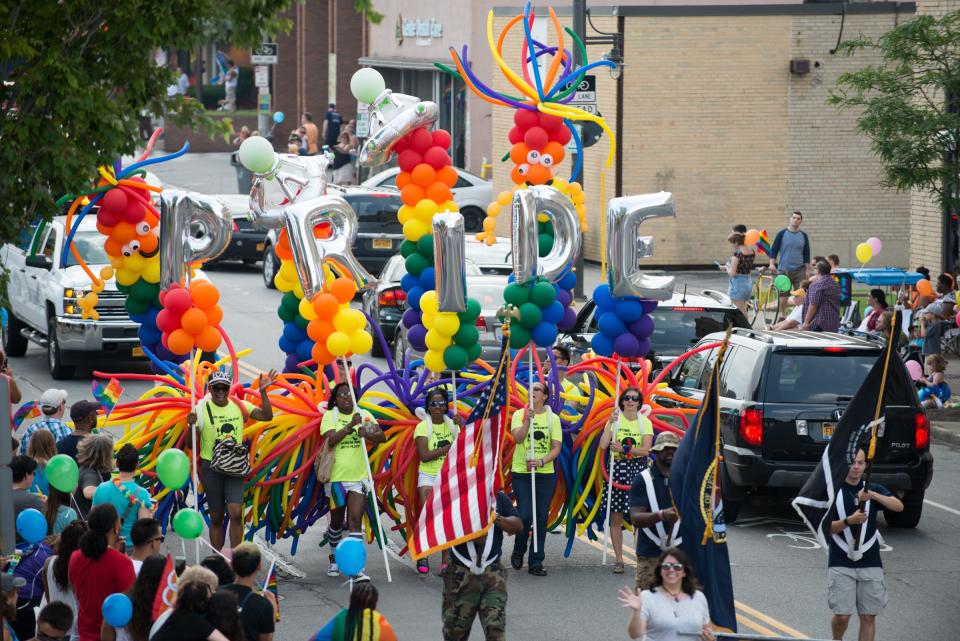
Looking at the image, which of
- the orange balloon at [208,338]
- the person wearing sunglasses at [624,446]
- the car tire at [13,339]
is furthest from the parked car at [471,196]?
the person wearing sunglasses at [624,446]

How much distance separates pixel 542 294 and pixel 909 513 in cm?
409

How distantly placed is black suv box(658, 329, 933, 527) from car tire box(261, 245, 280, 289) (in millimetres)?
15913

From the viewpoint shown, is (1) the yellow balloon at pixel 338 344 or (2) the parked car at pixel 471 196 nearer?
(1) the yellow balloon at pixel 338 344

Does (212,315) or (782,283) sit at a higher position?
(212,315)

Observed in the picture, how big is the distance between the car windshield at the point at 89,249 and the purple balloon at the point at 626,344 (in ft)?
33.2

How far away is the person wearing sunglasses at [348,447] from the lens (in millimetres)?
12148

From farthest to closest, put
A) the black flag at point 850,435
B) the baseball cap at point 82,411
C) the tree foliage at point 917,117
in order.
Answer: the tree foliage at point 917,117 < the baseball cap at point 82,411 < the black flag at point 850,435

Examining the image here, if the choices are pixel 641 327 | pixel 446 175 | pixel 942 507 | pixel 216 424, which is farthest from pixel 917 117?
pixel 216 424

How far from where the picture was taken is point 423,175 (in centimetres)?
1322

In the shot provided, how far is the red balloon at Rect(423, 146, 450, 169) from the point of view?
43.5ft

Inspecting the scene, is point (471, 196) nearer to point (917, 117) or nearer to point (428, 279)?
point (917, 117)

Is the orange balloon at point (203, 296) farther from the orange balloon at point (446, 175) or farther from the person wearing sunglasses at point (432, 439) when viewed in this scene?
the orange balloon at point (446, 175)

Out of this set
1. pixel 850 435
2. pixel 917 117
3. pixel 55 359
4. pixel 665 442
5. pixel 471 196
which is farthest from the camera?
pixel 471 196

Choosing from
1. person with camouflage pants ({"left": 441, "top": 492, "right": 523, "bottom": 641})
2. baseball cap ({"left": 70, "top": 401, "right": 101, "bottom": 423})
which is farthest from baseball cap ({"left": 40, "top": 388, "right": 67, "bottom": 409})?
person with camouflage pants ({"left": 441, "top": 492, "right": 523, "bottom": 641})
